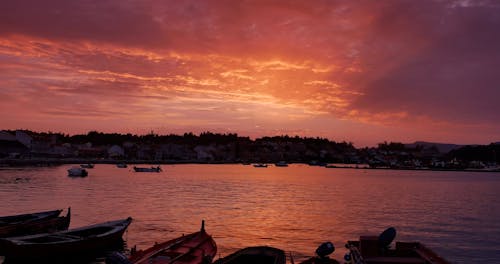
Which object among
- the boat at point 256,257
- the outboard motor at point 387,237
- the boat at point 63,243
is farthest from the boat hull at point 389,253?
the boat at point 63,243

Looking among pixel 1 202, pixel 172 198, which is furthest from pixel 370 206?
pixel 1 202

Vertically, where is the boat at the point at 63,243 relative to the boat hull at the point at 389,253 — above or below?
below

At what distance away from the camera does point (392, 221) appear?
5400 cm

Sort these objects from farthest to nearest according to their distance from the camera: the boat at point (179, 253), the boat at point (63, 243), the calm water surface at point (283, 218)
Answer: the calm water surface at point (283, 218) → the boat at point (63, 243) → the boat at point (179, 253)

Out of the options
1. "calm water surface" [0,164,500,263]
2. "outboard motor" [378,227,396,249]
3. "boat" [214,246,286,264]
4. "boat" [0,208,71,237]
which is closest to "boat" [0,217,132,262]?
"calm water surface" [0,164,500,263]

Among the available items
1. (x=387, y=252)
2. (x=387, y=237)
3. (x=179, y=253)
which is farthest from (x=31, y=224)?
(x=387, y=237)

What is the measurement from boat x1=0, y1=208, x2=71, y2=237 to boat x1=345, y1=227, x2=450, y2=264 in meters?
23.4

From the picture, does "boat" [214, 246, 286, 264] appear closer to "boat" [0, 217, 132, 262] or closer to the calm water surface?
the calm water surface

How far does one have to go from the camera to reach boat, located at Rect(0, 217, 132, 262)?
1039 inches

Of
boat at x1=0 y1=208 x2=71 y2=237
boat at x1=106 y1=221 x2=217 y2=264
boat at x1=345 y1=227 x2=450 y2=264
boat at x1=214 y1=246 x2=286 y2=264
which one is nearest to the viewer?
boat at x1=345 y1=227 x2=450 y2=264

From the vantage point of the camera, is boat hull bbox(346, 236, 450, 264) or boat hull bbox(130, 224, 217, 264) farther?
boat hull bbox(130, 224, 217, 264)

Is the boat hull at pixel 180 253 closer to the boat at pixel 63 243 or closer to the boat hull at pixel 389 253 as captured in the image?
the boat at pixel 63 243

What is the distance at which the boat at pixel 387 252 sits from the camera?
74.2ft

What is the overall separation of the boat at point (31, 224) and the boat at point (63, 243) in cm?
438
